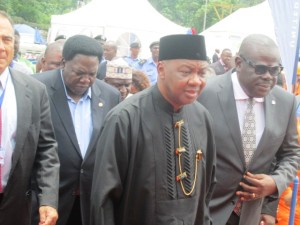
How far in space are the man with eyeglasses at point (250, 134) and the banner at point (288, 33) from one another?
5.89 feet

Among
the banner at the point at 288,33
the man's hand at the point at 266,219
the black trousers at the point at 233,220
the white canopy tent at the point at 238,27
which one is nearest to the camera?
the black trousers at the point at 233,220

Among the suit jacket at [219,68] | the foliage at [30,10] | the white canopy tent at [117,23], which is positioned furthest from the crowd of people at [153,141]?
the foliage at [30,10]

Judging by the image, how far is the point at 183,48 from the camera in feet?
11.2

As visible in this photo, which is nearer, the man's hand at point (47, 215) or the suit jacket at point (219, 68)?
the man's hand at point (47, 215)

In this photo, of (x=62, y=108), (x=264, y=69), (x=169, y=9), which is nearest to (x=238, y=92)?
(x=264, y=69)

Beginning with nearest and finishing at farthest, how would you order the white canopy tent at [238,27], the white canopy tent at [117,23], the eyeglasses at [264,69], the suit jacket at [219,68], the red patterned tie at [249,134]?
the eyeglasses at [264,69] < the red patterned tie at [249,134] < the suit jacket at [219,68] < the white canopy tent at [117,23] < the white canopy tent at [238,27]

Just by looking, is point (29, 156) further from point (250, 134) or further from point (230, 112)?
point (250, 134)

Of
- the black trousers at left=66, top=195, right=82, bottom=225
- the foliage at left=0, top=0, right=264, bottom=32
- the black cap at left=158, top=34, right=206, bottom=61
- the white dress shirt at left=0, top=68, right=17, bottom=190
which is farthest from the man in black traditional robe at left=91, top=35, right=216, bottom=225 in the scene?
the foliage at left=0, top=0, right=264, bottom=32

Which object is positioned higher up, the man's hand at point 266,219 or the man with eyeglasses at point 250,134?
the man with eyeglasses at point 250,134

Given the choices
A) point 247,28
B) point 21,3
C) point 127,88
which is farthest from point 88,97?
point 21,3

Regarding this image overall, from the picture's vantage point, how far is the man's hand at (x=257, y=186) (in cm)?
419

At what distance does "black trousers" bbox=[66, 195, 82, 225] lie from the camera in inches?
177

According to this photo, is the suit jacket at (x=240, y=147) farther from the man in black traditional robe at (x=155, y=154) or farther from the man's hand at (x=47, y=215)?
the man's hand at (x=47, y=215)

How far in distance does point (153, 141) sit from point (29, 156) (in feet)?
2.69
